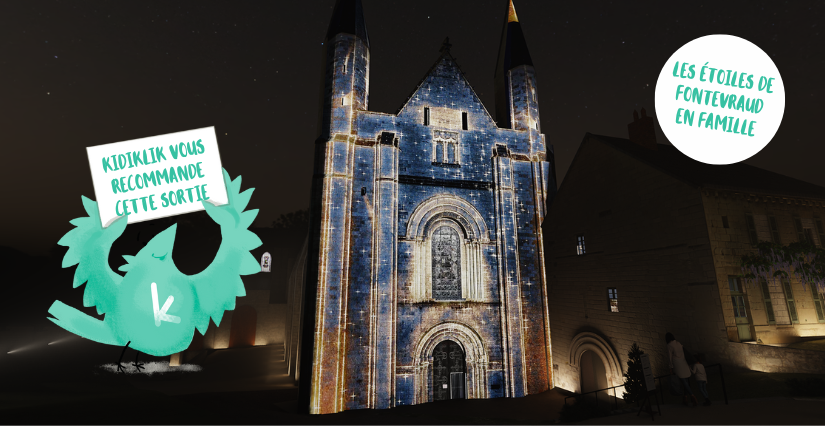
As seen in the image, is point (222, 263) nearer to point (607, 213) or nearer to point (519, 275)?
point (519, 275)

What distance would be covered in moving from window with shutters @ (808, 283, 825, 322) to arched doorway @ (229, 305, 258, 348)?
38.7m

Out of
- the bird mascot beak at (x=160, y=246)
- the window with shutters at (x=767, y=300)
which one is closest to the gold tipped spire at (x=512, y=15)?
the window with shutters at (x=767, y=300)

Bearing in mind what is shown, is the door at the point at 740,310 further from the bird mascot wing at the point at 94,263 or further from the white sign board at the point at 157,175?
the bird mascot wing at the point at 94,263

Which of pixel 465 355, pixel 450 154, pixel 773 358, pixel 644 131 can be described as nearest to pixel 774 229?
pixel 773 358

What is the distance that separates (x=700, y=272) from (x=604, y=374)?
5.84m

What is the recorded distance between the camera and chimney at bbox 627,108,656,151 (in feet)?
51.9

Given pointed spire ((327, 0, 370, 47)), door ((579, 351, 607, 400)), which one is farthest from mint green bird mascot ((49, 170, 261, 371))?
door ((579, 351, 607, 400))

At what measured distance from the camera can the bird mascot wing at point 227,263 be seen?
380 inches

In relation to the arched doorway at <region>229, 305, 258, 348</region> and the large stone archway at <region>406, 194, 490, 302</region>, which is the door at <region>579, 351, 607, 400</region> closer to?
the large stone archway at <region>406, 194, 490, 302</region>

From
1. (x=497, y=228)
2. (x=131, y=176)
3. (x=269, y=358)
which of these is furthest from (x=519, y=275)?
(x=269, y=358)

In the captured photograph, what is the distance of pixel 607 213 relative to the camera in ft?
47.5

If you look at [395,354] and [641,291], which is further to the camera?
[395,354]

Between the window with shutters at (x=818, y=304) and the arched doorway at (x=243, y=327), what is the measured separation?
38.7 meters

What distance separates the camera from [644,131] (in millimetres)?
16047
